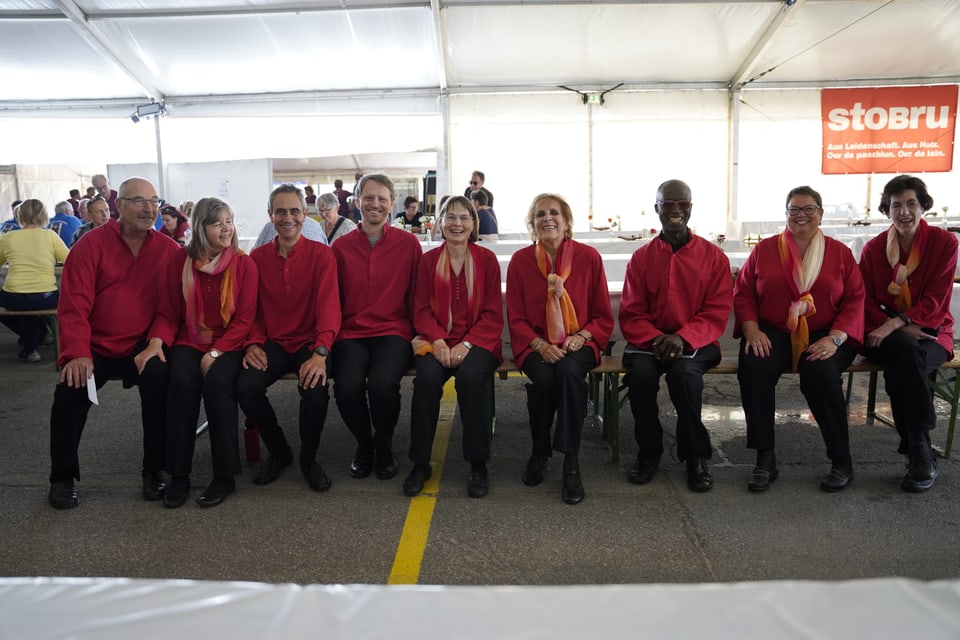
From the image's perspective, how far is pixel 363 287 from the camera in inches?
160

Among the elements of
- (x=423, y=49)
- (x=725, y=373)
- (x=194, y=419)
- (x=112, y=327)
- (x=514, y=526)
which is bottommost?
(x=514, y=526)

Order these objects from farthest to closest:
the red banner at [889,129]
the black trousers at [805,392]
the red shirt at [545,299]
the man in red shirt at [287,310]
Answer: the red banner at [889,129] < the red shirt at [545,299] < the man in red shirt at [287,310] < the black trousers at [805,392]

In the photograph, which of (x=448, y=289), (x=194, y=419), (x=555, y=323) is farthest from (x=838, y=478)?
(x=194, y=419)

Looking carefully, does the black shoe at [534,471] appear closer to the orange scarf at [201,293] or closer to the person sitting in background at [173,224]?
the orange scarf at [201,293]

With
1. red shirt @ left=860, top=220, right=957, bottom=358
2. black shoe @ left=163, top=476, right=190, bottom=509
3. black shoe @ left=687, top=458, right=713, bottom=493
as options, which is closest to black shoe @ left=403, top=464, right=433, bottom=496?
black shoe @ left=163, top=476, right=190, bottom=509

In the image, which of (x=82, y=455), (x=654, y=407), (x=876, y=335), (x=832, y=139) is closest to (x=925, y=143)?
(x=832, y=139)

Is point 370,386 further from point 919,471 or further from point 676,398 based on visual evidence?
point 919,471

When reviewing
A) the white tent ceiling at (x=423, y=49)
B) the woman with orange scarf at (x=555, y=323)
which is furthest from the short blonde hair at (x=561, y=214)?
the white tent ceiling at (x=423, y=49)

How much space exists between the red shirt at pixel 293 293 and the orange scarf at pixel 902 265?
3085 millimetres

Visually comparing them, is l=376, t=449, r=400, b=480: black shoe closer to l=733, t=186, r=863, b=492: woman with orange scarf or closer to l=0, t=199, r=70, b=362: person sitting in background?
l=733, t=186, r=863, b=492: woman with orange scarf

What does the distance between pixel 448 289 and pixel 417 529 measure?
138cm

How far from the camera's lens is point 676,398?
3584 mm

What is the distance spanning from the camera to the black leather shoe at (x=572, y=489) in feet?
11.2

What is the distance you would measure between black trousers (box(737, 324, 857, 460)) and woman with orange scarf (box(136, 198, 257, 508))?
2.62m
